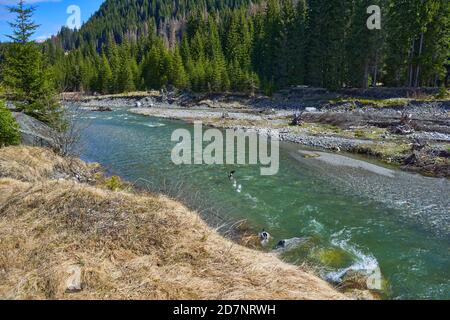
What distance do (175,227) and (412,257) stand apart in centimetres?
883

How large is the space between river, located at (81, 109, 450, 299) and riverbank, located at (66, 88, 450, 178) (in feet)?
10.3

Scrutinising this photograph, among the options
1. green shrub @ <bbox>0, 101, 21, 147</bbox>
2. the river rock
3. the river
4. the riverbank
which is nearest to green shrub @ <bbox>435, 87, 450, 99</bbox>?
the riverbank

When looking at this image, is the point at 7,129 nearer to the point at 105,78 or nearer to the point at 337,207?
the point at 337,207

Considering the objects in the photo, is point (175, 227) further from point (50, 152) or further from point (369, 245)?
point (50, 152)

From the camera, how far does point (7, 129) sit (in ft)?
59.4

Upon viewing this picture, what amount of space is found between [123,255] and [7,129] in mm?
14904

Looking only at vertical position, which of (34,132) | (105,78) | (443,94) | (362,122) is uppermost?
(105,78)

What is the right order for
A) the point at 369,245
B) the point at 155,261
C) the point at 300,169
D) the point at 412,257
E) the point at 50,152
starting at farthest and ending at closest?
the point at 300,169 → the point at 50,152 → the point at 369,245 → the point at 412,257 → the point at 155,261

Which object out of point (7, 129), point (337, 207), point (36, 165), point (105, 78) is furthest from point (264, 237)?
point (105, 78)

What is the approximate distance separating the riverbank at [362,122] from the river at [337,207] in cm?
315

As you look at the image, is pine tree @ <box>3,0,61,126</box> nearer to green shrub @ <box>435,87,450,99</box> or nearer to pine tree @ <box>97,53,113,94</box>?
green shrub @ <box>435,87,450,99</box>

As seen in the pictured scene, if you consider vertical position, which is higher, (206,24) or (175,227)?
(206,24)
